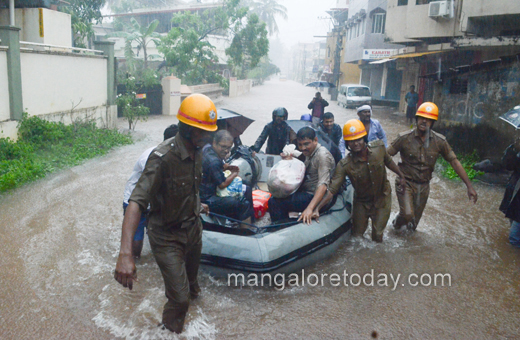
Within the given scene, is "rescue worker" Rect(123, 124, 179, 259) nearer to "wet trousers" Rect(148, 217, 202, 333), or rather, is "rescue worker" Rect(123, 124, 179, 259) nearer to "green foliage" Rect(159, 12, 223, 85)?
"wet trousers" Rect(148, 217, 202, 333)

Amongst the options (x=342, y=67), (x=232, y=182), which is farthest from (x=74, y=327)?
(x=342, y=67)

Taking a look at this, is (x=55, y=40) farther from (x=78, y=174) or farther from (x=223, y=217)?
(x=223, y=217)

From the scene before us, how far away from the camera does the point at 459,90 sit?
36.4 feet

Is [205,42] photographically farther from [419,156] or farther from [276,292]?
[276,292]

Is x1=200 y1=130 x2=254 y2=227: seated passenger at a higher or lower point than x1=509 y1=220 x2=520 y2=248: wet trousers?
higher

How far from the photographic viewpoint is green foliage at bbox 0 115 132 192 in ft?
27.1

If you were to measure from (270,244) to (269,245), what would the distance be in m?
0.02

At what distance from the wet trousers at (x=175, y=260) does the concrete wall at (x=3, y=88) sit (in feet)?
25.5

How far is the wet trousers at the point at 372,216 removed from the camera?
542 cm

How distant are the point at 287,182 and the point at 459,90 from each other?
25.7 ft

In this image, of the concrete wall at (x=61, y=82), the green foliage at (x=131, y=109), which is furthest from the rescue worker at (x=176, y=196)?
the green foliage at (x=131, y=109)

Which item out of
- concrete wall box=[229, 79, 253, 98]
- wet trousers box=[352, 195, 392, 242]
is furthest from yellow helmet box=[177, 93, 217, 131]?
concrete wall box=[229, 79, 253, 98]

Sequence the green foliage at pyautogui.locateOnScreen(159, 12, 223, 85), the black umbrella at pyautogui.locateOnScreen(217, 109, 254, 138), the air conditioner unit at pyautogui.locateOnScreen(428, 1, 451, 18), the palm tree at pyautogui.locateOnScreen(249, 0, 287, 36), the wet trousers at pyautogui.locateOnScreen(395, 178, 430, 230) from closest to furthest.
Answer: the wet trousers at pyautogui.locateOnScreen(395, 178, 430, 230), the black umbrella at pyautogui.locateOnScreen(217, 109, 254, 138), the air conditioner unit at pyautogui.locateOnScreen(428, 1, 451, 18), the green foliage at pyautogui.locateOnScreen(159, 12, 223, 85), the palm tree at pyautogui.locateOnScreen(249, 0, 287, 36)

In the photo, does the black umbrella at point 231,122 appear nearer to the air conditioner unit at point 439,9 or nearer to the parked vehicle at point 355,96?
the air conditioner unit at point 439,9
